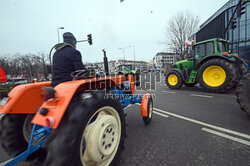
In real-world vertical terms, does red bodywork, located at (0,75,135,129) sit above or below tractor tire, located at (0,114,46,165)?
above

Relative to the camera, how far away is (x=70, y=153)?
99 cm

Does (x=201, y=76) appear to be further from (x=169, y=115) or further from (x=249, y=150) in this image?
(x=249, y=150)

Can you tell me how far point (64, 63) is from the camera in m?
1.76

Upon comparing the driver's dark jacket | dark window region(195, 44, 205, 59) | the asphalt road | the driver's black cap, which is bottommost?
the asphalt road

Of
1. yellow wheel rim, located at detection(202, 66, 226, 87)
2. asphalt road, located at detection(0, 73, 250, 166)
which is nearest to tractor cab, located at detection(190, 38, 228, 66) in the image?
yellow wheel rim, located at detection(202, 66, 226, 87)

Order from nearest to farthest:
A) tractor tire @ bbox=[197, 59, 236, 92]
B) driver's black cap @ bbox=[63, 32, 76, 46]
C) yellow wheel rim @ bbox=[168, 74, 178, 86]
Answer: driver's black cap @ bbox=[63, 32, 76, 46] → tractor tire @ bbox=[197, 59, 236, 92] → yellow wheel rim @ bbox=[168, 74, 178, 86]

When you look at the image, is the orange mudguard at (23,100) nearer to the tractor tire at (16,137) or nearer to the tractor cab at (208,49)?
the tractor tire at (16,137)

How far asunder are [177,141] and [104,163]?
1.31m

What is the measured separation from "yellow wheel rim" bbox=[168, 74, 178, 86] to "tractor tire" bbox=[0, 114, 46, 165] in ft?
23.1

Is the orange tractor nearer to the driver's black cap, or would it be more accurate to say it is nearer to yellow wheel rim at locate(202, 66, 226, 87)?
the driver's black cap

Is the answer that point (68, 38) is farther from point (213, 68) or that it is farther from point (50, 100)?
point (213, 68)

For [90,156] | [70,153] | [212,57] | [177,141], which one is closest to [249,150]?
[177,141]

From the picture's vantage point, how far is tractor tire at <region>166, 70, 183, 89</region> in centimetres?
663

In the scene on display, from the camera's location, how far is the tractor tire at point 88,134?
98 cm
